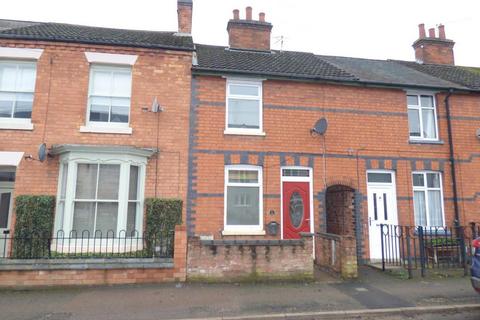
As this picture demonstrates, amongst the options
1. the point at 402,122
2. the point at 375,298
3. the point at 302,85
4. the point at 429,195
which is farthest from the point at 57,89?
the point at 429,195

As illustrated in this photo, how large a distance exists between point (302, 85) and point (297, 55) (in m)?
3.35

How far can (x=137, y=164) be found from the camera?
949 cm

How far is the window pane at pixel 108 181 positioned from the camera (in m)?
9.17

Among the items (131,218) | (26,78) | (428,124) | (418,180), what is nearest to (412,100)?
(428,124)

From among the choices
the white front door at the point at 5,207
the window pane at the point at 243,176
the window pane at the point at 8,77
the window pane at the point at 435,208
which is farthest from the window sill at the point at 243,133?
the white front door at the point at 5,207

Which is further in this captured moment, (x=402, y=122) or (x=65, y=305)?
(x=402, y=122)

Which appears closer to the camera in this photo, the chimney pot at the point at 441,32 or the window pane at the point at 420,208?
the window pane at the point at 420,208

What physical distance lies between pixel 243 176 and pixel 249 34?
6475mm

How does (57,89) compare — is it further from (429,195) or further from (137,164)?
(429,195)

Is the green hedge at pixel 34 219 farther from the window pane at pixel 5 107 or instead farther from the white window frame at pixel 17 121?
the window pane at pixel 5 107

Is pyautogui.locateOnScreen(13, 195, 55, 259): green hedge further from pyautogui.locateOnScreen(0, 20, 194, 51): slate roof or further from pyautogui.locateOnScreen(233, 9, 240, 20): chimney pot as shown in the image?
pyautogui.locateOnScreen(233, 9, 240, 20): chimney pot

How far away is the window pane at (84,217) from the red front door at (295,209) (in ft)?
17.8

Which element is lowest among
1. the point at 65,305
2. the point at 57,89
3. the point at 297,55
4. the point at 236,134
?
the point at 65,305

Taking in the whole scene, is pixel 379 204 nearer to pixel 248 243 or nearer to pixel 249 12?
pixel 248 243
